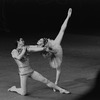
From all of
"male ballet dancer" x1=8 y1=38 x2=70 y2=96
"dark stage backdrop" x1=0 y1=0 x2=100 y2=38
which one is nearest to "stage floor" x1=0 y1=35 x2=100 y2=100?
"male ballet dancer" x1=8 y1=38 x2=70 y2=96

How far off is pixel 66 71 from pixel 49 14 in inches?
351

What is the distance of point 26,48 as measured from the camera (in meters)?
4.57

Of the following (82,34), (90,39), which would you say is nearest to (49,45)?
(90,39)

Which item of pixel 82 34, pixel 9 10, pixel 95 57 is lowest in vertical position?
pixel 95 57

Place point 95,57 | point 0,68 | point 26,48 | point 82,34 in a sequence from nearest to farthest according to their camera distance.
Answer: point 26,48, point 0,68, point 95,57, point 82,34

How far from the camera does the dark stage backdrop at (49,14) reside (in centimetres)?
1458

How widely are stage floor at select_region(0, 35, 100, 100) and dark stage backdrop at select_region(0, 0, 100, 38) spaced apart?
3.97m

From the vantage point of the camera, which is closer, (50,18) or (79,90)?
(79,90)

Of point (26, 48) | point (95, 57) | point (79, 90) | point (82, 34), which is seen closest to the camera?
point (26, 48)

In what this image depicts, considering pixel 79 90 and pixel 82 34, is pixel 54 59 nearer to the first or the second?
pixel 79 90

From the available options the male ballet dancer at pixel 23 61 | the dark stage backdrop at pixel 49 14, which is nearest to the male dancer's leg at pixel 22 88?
the male ballet dancer at pixel 23 61

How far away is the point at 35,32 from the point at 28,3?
263 cm

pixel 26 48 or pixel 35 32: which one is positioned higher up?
pixel 35 32

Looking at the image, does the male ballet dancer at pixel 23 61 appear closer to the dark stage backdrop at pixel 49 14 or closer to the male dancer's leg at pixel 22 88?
the male dancer's leg at pixel 22 88
